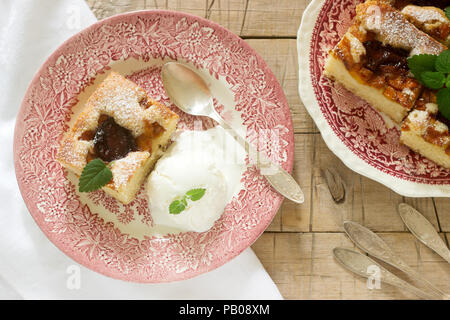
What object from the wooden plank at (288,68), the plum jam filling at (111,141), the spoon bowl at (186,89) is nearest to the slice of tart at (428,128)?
the wooden plank at (288,68)

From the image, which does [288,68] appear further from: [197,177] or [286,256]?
[286,256]

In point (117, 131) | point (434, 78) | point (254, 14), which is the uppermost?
point (254, 14)

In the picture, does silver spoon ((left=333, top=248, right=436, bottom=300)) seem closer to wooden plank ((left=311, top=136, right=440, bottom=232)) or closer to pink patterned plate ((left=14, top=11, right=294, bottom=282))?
wooden plank ((left=311, top=136, right=440, bottom=232))

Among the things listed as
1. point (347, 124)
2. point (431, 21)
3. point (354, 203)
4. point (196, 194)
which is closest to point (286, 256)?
point (354, 203)

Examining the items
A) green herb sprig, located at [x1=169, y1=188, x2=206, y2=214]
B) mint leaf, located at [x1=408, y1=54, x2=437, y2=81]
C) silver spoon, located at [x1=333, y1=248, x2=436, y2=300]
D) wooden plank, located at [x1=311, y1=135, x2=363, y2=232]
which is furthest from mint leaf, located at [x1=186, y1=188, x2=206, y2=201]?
mint leaf, located at [x1=408, y1=54, x2=437, y2=81]

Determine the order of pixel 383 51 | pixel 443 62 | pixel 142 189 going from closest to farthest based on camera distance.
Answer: pixel 443 62
pixel 383 51
pixel 142 189

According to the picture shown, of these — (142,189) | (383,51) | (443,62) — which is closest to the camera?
(443,62)

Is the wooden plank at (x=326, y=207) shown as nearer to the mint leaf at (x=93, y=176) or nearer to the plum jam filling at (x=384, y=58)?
the plum jam filling at (x=384, y=58)
